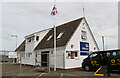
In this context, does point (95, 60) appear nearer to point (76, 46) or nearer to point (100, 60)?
point (100, 60)

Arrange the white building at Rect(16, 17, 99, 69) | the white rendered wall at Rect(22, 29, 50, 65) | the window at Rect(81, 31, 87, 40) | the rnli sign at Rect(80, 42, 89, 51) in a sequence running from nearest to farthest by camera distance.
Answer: the white building at Rect(16, 17, 99, 69) → the rnli sign at Rect(80, 42, 89, 51) → the window at Rect(81, 31, 87, 40) → the white rendered wall at Rect(22, 29, 50, 65)

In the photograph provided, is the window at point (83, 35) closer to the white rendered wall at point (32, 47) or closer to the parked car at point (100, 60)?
the parked car at point (100, 60)

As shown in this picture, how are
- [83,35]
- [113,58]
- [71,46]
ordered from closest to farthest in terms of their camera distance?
[113,58] < [71,46] < [83,35]

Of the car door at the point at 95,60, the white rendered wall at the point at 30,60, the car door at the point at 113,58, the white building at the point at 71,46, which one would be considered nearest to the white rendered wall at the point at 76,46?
the white building at the point at 71,46

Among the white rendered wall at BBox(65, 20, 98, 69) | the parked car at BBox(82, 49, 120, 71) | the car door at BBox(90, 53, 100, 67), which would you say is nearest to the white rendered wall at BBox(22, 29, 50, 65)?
the white rendered wall at BBox(65, 20, 98, 69)

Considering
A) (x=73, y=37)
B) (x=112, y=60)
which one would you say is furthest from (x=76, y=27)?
(x=112, y=60)

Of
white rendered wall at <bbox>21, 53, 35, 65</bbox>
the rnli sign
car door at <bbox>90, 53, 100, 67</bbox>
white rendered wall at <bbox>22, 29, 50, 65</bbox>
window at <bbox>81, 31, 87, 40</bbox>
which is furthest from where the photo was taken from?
white rendered wall at <bbox>22, 29, 50, 65</bbox>

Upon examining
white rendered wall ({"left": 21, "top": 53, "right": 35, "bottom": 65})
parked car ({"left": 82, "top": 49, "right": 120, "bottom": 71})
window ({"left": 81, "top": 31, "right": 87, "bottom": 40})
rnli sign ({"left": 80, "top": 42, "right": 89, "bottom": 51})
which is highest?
window ({"left": 81, "top": 31, "right": 87, "bottom": 40})

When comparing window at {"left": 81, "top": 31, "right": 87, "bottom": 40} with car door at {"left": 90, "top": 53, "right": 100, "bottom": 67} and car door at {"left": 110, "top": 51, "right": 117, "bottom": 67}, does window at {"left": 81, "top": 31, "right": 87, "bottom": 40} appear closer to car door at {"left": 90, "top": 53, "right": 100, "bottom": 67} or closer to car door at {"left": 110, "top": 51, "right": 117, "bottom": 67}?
car door at {"left": 90, "top": 53, "right": 100, "bottom": 67}

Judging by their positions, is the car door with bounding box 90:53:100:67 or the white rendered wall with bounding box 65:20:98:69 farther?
the white rendered wall with bounding box 65:20:98:69

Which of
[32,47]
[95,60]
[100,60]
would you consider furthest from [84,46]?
[32,47]

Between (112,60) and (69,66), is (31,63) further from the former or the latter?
(112,60)

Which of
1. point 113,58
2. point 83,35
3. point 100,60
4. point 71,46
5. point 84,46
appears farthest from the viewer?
point 83,35

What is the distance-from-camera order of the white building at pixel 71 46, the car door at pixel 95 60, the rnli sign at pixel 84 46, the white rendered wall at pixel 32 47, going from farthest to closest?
the white rendered wall at pixel 32 47 < the rnli sign at pixel 84 46 < the white building at pixel 71 46 < the car door at pixel 95 60
